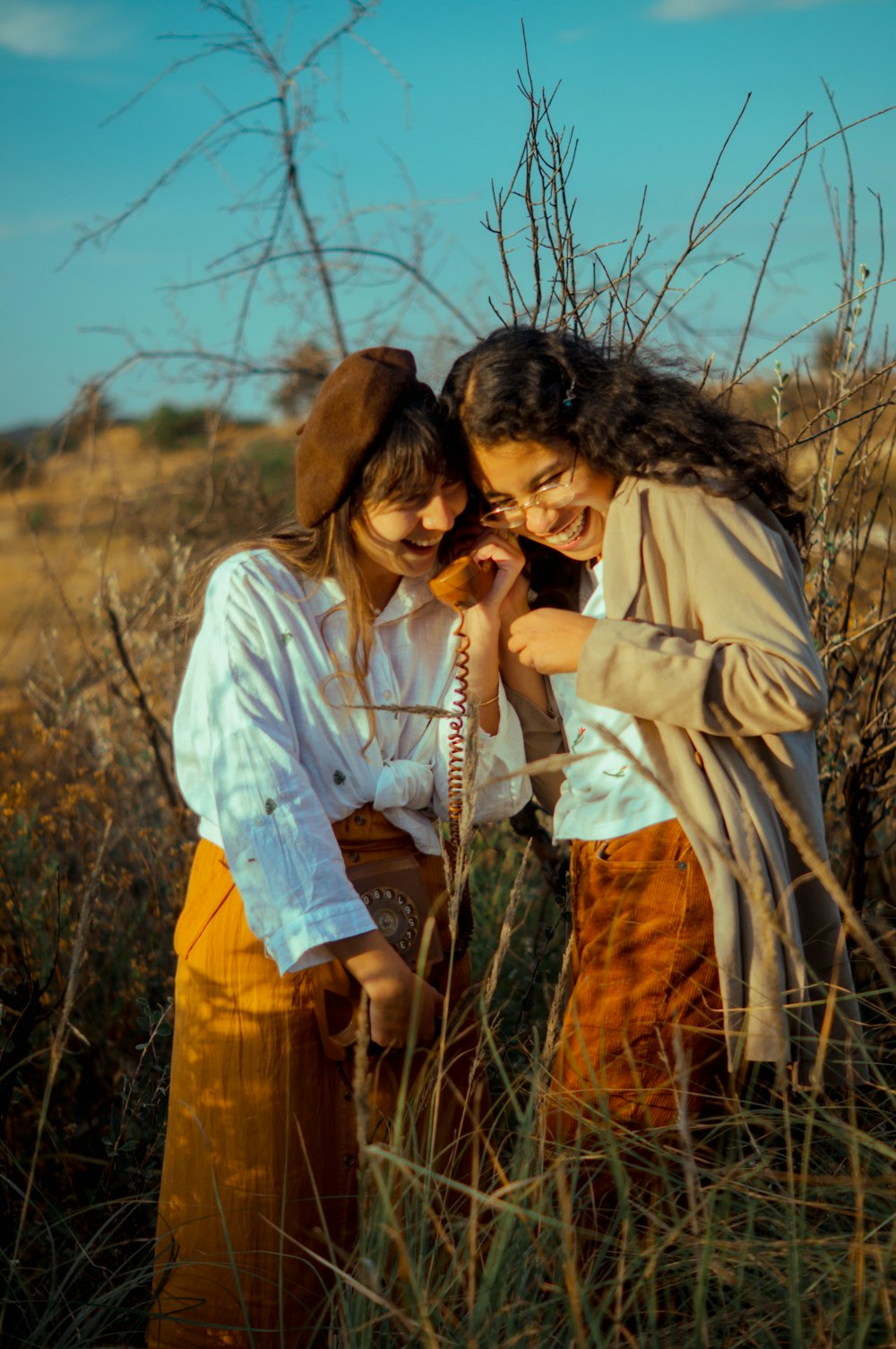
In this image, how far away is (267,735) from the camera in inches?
89.4

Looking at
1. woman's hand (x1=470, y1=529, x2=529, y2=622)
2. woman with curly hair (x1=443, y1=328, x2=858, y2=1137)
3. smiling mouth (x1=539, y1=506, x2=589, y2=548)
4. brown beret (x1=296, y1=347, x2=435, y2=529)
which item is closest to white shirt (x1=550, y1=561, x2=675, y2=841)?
woman with curly hair (x1=443, y1=328, x2=858, y2=1137)

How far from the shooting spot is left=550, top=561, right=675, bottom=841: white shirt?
2289 mm

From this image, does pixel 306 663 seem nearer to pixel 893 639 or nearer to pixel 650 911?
pixel 650 911

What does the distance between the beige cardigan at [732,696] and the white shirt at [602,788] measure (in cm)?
7

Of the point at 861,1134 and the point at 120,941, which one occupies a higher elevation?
the point at 861,1134

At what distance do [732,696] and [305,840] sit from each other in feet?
2.89

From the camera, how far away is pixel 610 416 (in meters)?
2.38

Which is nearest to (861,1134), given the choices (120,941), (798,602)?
(798,602)

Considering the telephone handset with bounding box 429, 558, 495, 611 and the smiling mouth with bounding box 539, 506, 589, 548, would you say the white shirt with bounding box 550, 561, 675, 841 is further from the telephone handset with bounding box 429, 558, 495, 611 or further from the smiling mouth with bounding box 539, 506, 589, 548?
the telephone handset with bounding box 429, 558, 495, 611

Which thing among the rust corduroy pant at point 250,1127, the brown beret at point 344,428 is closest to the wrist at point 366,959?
the rust corduroy pant at point 250,1127

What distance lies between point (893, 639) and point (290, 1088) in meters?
2.10

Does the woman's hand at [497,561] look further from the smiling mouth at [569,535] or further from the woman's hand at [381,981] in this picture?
the woman's hand at [381,981]

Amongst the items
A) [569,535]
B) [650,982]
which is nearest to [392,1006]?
[650,982]

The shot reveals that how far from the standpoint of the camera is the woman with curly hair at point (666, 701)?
2115 millimetres
